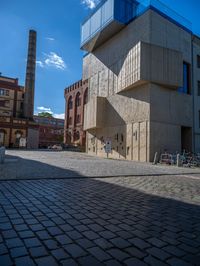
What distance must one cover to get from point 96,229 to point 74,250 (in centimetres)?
71

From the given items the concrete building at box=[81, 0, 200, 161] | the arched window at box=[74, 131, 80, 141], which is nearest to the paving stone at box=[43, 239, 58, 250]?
the concrete building at box=[81, 0, 200, 161]

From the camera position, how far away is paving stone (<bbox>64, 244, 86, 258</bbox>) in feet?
7.86

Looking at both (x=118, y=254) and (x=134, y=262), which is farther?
(x=118, y=254)

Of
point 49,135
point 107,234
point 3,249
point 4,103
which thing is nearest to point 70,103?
point 4,103

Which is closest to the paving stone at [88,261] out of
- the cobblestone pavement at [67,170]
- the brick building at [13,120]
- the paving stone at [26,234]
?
the paving stone at [26,234]

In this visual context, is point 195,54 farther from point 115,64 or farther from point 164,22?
point 115,64

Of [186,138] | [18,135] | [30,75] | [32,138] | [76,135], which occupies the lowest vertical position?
[186,138]

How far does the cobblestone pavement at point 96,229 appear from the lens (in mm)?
2365

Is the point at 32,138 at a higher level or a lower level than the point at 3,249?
higher

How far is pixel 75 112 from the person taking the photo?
170 feet

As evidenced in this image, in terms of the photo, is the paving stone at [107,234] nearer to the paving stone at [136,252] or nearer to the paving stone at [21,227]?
the paving stone at [136,252]

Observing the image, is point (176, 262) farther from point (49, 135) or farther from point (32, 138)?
point (49, 135)

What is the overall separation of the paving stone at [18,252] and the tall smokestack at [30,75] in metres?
→ 47.5

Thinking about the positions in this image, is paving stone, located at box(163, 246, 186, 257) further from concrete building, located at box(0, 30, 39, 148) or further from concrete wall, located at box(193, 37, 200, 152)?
concrete building, located at box(0, 30, 39, 148)
